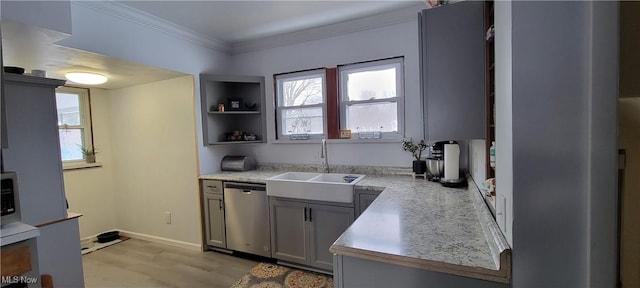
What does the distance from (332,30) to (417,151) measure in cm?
162

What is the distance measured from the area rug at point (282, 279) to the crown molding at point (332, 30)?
8.34ft

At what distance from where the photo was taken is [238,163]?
10.7ft

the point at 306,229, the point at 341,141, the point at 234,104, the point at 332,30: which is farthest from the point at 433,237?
the point at 234,104

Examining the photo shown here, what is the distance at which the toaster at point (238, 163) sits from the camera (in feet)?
10.6

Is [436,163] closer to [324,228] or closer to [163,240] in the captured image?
[324,228]

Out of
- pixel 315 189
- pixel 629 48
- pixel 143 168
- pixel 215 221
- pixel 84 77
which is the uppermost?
pixel 84 77

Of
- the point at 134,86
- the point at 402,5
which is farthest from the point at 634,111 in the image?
the point at 134,86

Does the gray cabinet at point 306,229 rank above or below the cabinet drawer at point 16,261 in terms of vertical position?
below

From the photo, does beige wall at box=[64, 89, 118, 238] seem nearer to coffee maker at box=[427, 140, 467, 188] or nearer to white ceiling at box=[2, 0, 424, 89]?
white ceiling at box=[2, 0, 424, 89]

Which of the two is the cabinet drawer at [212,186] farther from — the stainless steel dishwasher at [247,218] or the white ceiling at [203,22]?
the white ceiling at [203,22]

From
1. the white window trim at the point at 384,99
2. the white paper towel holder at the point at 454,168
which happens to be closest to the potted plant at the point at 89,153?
the white window trim at the point at 384,99

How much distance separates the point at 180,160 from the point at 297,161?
1.43m

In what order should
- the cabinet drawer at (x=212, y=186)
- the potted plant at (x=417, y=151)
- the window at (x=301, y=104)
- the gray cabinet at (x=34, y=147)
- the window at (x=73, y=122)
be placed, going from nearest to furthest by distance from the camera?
the gray cabinet at (x=34, y=147) → the potted plant at (x=417, y=151) → the cabinet drawer at (x=212, y=186) → the window at (x=301, y=104) → the window at (x=73, y=122)

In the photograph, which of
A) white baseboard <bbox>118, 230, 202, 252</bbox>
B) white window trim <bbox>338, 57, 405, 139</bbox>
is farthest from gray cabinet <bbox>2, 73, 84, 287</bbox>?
white window trim <bbox>338, 57, 405, 139</bbox>
